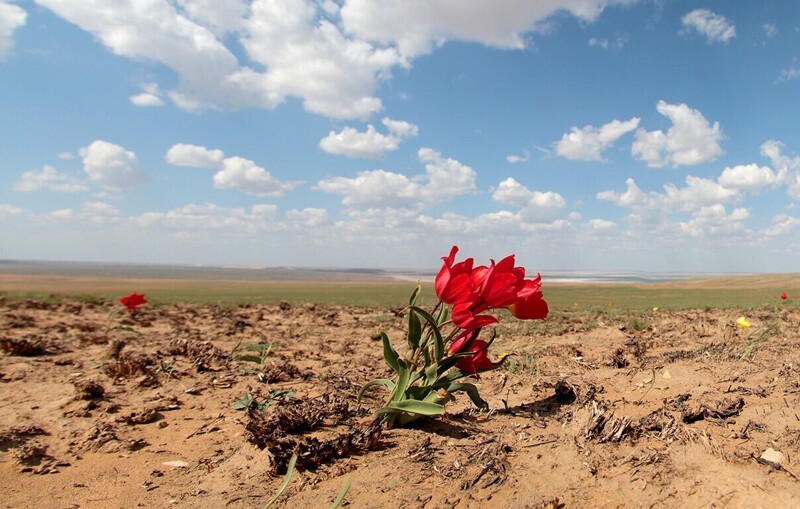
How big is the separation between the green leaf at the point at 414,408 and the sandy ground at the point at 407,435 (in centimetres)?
13

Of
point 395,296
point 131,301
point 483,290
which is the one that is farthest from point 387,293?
point 483,290

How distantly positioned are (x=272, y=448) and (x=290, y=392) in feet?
3.46

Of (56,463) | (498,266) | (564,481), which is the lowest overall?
(56,463)

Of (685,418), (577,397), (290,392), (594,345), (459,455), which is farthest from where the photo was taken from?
(594,345)

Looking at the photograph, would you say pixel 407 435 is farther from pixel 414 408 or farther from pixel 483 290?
pixel 483 290

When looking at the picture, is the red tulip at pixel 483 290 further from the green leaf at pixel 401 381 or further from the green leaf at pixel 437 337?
the green leaf at pixel 401 381

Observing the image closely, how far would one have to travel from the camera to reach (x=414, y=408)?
2096 mm

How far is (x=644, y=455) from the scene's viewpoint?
1.87m

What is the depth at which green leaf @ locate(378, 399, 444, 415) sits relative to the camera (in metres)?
2.02

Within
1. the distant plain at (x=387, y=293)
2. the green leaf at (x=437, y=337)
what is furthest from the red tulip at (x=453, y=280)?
the distant plain at (x=387, y=293)

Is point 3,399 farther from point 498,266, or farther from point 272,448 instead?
point 498,266

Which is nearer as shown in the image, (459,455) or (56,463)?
(459,455)

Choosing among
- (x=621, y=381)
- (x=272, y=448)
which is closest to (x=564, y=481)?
(x=272, y=448)

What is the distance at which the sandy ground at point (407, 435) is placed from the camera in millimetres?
1734
